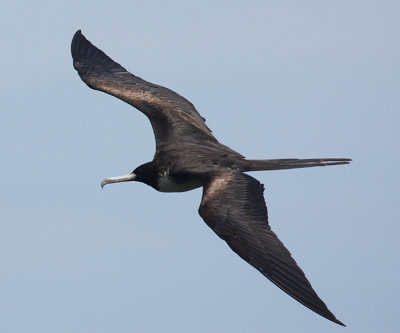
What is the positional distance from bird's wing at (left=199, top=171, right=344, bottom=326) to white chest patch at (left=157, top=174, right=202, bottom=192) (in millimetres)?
869

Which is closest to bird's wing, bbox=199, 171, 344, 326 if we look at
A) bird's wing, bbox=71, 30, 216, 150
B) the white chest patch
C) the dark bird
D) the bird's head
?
the dark bird

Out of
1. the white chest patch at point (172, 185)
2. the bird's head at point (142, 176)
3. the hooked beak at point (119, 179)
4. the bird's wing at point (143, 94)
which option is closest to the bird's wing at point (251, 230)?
the white chest patch at point (172, 185)

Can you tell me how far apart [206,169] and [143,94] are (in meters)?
3.50

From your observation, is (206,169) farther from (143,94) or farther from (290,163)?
(143,94)

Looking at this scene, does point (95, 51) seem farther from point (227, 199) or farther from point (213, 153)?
point (227, 199)

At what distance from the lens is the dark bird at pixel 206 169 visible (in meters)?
15.4

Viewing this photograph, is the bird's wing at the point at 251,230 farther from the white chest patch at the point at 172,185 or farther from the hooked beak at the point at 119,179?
the hooked beak at the point at 119,179

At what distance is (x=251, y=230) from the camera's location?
52.7 feet

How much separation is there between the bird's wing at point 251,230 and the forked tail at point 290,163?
0.48m

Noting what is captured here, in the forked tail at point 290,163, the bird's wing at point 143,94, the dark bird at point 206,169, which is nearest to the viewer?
the dark bird at point 206,169

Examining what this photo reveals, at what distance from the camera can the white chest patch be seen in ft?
59.6

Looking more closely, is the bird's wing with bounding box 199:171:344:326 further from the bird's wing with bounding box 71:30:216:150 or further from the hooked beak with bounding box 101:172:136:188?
the bird's wing with bounding box 71:30:216:150

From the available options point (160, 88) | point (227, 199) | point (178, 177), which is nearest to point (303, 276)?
point (227, 199)

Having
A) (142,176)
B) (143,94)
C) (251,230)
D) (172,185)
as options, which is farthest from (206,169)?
(143,94)
